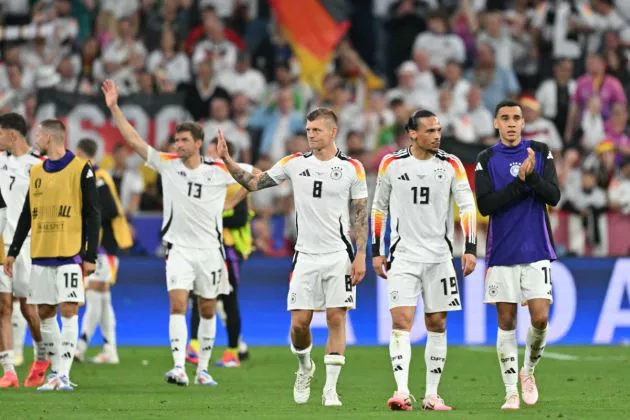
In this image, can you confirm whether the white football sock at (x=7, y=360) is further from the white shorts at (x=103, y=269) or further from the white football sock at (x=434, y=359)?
the white football sock at (x=434, y=359)

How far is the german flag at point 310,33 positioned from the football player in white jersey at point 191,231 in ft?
37.2

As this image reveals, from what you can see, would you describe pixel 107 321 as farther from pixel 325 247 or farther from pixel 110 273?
pixel 325 247

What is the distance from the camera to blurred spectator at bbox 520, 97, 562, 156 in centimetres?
2448

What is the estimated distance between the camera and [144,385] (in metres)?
15.7

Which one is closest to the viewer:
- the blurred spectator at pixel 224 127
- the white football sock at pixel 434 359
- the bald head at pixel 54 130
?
the white football sock at pixel 434 359

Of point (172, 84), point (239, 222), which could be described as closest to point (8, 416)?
point (239, 222)

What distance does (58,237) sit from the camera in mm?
14758

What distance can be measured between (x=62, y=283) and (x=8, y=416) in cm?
254

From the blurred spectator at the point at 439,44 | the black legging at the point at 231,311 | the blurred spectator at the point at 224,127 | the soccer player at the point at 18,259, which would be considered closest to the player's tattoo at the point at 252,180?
the soccer player at the point at 18,259

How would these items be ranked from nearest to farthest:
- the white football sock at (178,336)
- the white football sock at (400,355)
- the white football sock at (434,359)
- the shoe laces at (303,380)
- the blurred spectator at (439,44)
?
Answer: 1. the white football sock at (400,355)
2. the white football sock at (434,359)
3. the shoe laces at (303,380)
4. the white football sock at (178,336)
5. the blurred spectator at (439,44)

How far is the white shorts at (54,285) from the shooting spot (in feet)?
48.3

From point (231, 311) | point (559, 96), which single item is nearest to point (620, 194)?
point (559, 96)

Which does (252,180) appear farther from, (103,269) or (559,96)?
(559,96)

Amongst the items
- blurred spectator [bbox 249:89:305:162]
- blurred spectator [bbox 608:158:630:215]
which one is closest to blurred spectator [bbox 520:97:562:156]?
blurred spectator [bbox 608:158:630:215]
